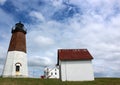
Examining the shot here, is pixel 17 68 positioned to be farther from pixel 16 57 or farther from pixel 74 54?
pixel 74 54

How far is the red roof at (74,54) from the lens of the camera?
32.6 m

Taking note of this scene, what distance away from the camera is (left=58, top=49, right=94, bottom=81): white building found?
3166 centimetres

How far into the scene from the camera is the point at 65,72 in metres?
Answer: 31.9

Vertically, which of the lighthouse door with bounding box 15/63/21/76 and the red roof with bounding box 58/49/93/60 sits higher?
the red roof with bounding box 58/49/93/60

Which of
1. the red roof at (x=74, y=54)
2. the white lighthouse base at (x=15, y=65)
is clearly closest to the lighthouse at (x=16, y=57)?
the white lighthouse base at (x=15, y=65)

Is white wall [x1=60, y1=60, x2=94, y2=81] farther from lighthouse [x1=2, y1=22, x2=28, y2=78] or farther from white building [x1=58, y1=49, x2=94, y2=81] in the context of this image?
lighthouse [x1=2, y1=22, x2=28, y2=78]

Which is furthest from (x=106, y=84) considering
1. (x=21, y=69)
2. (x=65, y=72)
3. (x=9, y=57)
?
(x=9, y=57)

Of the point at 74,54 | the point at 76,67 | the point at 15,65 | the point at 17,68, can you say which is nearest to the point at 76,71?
the point at 76,67

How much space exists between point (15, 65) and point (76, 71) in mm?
13053

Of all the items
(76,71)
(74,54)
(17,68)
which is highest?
(74,54)

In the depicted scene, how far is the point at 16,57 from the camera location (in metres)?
36.9

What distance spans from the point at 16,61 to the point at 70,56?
1173 cm

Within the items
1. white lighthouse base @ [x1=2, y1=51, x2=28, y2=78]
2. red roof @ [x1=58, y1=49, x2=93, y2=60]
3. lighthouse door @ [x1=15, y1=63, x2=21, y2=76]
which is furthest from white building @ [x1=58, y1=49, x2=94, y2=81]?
lighthouse door @ [x1=15, y1=63, x2=21, y2=76]

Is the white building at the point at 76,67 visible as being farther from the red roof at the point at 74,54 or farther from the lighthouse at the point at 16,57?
the lighthouse at the point at 16,57
